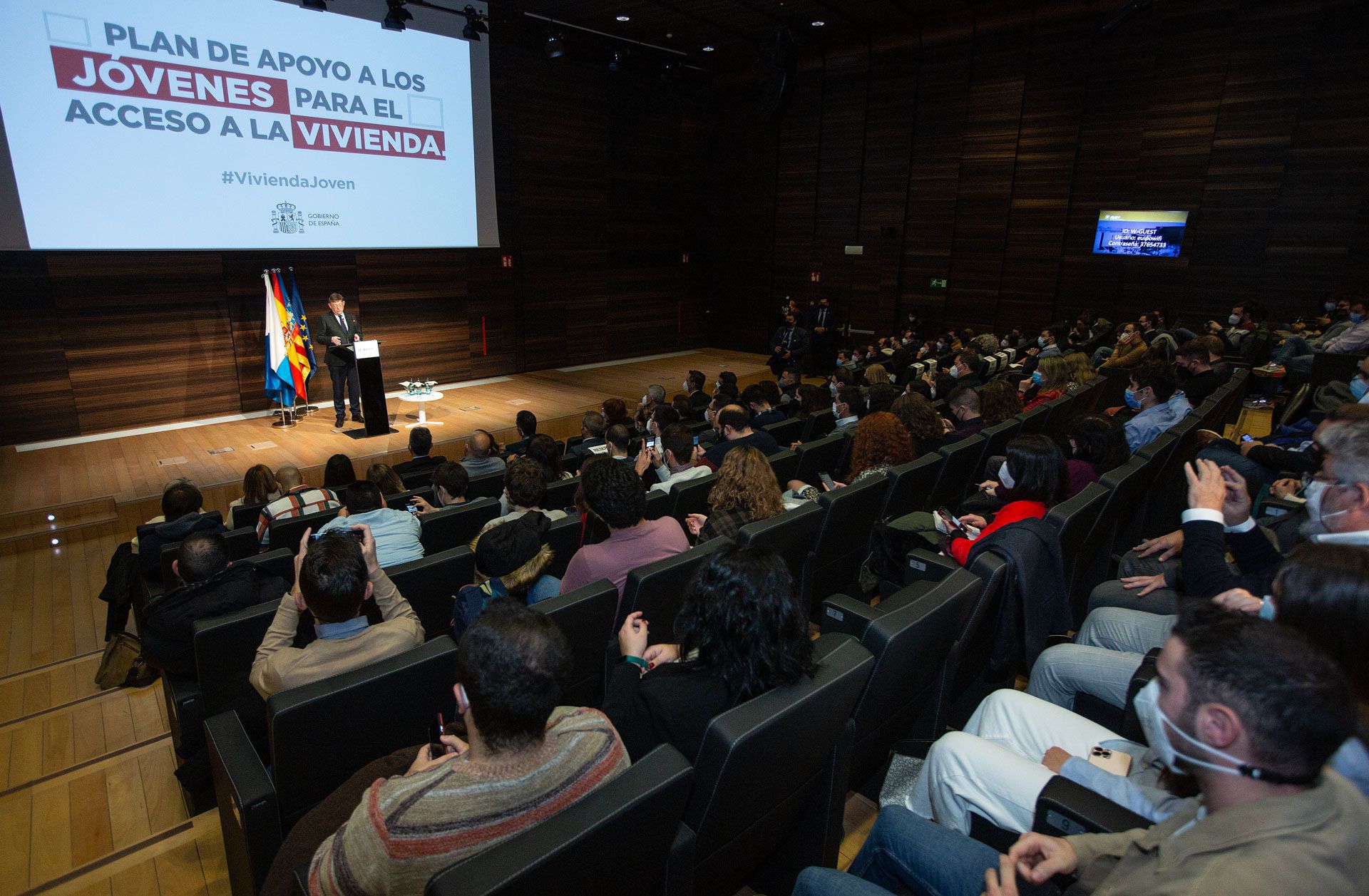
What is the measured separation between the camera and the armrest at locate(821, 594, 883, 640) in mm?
1881

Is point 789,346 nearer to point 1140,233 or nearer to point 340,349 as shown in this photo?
point 1140,233

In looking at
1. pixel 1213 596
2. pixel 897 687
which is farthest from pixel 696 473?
pixel 1213 596

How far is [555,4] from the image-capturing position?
886cm

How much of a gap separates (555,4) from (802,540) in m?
8.81

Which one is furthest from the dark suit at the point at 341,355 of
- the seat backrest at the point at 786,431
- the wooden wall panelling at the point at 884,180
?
the wooden wall panelling at the point at 884,180

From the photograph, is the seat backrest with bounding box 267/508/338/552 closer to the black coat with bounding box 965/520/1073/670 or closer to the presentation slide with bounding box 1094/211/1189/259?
the black coat with bounding box 965/520/1073/670

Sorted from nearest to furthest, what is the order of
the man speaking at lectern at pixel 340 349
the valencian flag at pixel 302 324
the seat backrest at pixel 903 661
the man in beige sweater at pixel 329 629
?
the seat backrest at pixel 903 661, the man in beige sweater at pixel 329 629, the man speaking at lectern at pixel 340 349, the valencian flag at pixel 302 324

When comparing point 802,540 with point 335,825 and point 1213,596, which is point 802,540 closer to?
A: point 1213,596

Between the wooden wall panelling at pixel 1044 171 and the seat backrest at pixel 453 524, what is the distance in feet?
29.3

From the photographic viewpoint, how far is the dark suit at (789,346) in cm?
1009

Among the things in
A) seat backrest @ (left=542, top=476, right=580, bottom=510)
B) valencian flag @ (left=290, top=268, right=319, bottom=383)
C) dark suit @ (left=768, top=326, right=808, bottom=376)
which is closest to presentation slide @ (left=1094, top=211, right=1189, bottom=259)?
dark suit @ (left=768, top=326, right=808, bottom=376)

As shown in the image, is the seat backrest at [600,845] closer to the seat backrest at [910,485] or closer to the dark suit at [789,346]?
the seat backrest at [910,485]

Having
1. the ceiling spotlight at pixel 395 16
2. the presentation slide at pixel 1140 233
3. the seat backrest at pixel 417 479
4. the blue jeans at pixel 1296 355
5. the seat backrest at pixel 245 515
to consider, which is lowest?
the seat backrest at pixel 417 479

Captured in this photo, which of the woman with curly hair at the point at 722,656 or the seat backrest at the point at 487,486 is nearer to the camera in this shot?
the woman with curly hair at the point at 722,656
